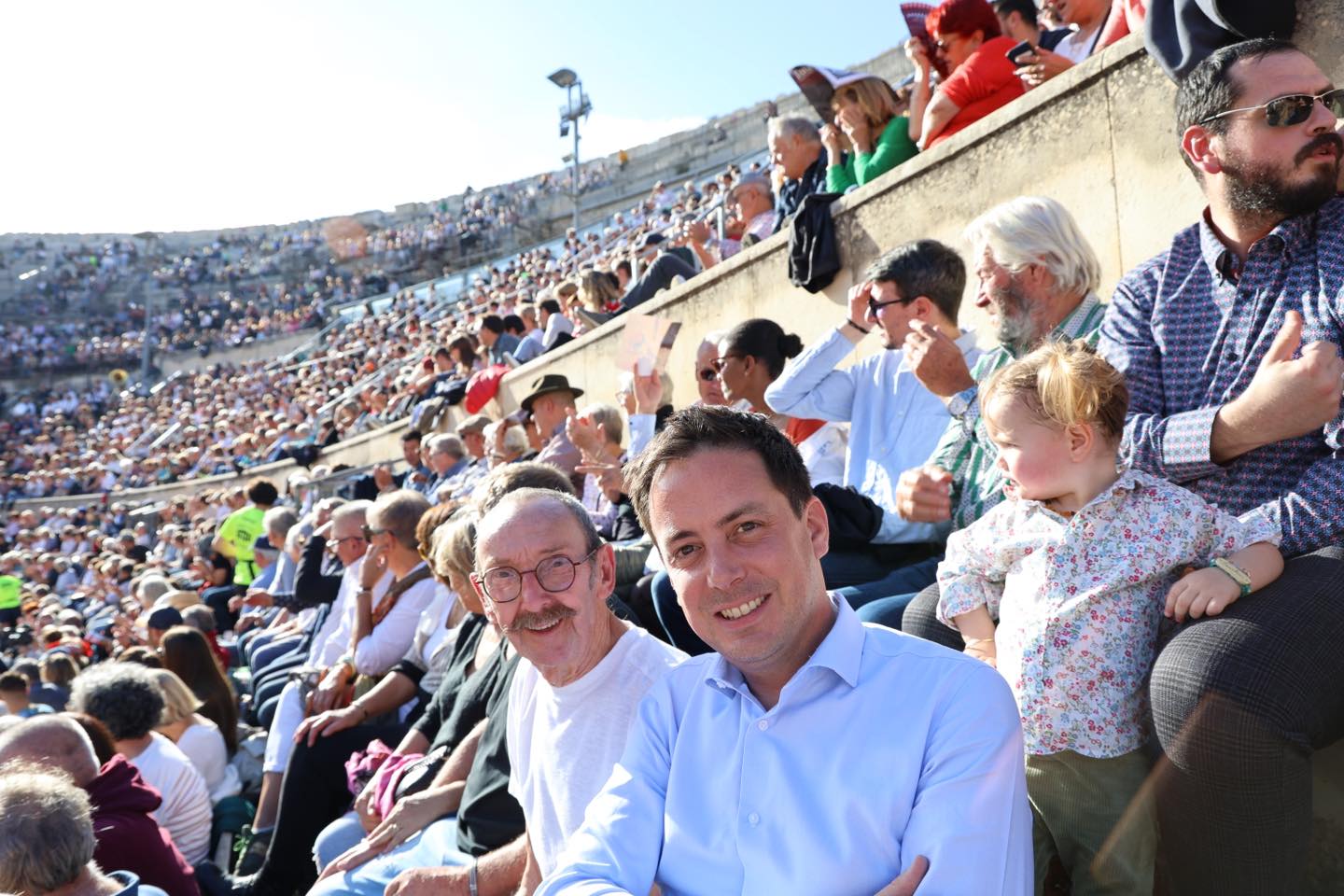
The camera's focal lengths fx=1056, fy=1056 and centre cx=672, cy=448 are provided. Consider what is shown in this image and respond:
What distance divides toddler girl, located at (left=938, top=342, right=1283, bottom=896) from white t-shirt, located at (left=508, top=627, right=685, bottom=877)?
85 centimetres

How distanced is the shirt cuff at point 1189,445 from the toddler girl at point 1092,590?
0.17m

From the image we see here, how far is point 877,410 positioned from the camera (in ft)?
11.5

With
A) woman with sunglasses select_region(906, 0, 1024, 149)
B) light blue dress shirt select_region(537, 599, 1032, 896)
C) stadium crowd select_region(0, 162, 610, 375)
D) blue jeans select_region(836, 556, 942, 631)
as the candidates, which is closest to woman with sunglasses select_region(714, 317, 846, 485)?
blue jeans select_region(836, 556, 942, 631)

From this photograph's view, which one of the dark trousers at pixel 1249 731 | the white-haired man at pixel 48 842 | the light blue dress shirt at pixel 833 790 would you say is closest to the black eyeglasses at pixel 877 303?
the dark trousers at pixel 1249 731

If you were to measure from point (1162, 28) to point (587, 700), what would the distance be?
251cm

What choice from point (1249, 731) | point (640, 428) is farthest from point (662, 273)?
point (1249, 731)

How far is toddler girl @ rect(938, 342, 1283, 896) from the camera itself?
1.95m

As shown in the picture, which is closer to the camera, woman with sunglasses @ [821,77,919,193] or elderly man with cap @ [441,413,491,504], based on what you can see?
woman with sunglasses @ [821,77,919,193]

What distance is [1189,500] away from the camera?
202 centimetres

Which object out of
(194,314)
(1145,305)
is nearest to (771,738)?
(1145,305)

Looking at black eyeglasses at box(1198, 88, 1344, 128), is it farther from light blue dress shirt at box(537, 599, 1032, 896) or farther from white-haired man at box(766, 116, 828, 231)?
white-haired man at box(766, 116, 828, 231)

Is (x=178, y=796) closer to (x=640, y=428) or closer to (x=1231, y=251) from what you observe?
(x=640, y=428)

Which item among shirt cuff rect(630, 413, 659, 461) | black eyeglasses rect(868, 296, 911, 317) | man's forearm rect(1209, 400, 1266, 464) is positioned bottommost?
shirt cuff rect(630, 413, 659, 461)

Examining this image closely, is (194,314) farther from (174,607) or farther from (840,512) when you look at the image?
(840,512)
